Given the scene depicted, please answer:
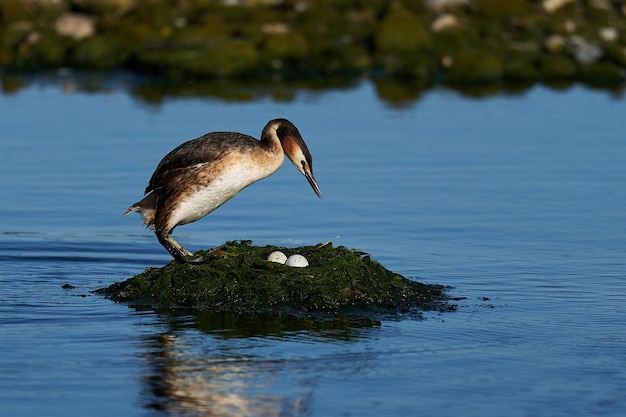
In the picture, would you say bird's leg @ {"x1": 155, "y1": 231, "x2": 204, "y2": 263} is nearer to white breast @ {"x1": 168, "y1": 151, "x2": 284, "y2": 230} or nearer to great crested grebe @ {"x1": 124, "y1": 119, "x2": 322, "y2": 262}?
great crested grebe @ {"x1": 124, "y1": 119, "x2": 322, "y2": 262}

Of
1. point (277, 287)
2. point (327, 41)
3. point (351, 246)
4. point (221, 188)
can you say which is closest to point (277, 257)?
point (277, 287)

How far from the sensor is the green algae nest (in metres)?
11.4

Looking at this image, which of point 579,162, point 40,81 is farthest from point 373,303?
point 40,81

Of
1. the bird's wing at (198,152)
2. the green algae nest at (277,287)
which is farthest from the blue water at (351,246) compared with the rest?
the bird's wing at (198,152)

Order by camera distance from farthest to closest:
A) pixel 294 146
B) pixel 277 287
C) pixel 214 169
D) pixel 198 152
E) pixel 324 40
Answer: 1. pixel 324 40
2. pixel 294 146
3. pixel 198 152
4. pixel 214 169
5. pixel 277 287

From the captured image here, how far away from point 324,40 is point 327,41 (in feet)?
0.26

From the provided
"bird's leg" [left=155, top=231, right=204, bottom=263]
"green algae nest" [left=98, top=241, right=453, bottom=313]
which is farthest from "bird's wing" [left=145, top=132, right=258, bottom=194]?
"green algae nest" [left=98, top=241, right=453, bottom=313]

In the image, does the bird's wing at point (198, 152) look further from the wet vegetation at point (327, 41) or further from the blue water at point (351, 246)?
the wet vegetation at point (327, 41)

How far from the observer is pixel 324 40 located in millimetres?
32656

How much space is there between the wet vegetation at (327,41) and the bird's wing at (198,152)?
1545cm

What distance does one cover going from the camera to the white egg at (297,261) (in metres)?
11.7

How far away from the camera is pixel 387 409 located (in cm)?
873

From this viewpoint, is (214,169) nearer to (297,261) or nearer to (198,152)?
(198,152)

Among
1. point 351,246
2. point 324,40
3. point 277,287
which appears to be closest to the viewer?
point 277,287
